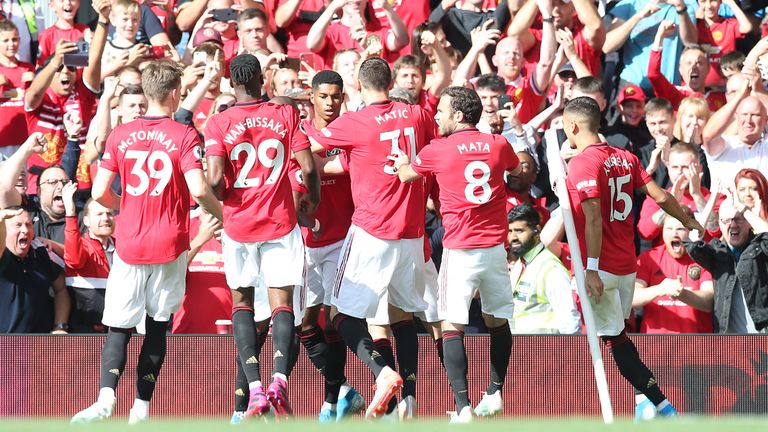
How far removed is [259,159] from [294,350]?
4.63 ft

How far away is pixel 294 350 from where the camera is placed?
921 centimetres

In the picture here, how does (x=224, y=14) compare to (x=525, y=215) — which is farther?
(x=224, y=14)

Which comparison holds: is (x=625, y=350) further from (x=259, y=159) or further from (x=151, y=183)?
(x=151, y=183)

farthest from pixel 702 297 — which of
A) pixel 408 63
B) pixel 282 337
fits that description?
pixel 282 337

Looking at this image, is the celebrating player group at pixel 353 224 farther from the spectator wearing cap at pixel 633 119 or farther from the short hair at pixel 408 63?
the spectator wearing cap at pixel 633 119

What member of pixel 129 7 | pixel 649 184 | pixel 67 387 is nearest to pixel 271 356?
pixel 67 387

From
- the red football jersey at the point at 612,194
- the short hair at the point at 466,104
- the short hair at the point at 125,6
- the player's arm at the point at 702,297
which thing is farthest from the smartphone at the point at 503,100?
the short hair at the point at 125,6

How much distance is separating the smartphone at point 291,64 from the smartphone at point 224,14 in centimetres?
213

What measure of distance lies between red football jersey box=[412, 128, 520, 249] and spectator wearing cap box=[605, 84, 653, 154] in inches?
161

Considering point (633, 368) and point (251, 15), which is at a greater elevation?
point (251, 15)

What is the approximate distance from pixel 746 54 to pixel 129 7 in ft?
21.8

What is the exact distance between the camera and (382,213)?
9.05 metres

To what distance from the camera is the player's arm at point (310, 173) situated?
8758 millimetres

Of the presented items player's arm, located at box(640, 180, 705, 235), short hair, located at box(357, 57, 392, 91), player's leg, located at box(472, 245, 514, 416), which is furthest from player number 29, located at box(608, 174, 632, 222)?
short hair, located at box(357, 57, 392, 91)
